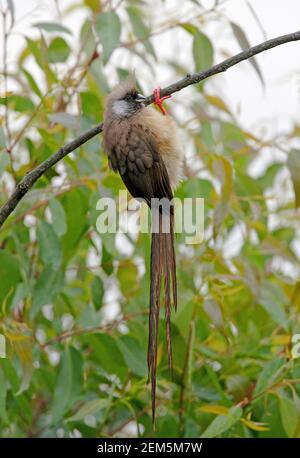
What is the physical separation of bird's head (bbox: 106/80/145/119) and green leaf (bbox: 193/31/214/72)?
25 cm

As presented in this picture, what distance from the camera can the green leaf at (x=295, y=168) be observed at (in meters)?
2.20

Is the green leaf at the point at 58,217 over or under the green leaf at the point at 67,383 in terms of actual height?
over

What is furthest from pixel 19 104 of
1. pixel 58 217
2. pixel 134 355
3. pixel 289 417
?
pixel 289 417

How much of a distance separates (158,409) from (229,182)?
694 millimetres

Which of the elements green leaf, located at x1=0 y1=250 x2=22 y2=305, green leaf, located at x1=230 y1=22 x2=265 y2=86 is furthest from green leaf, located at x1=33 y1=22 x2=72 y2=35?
green leaf, located at x1=0 y1=250 x2=22 y2=305

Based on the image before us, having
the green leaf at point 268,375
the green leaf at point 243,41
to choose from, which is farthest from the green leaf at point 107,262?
the green leaf at point 243,41

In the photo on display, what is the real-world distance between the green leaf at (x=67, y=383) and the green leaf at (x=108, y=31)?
2.72 ft

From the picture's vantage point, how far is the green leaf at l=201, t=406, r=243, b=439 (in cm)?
218

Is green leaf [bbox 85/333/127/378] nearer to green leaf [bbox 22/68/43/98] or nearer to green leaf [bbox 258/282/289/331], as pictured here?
green leaf [bbox 258/282/289/331]

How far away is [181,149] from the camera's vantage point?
94.0 inches

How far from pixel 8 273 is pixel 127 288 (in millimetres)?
435

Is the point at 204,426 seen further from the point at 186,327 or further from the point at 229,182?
the point at 229,182

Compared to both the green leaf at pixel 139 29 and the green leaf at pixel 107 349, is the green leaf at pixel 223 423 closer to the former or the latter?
the green leaf at pixel 107 349

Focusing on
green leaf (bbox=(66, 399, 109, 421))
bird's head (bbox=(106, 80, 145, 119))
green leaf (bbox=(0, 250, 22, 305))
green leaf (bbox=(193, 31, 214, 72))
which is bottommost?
green leaf (bbox=(66, 399, 109, 421))
